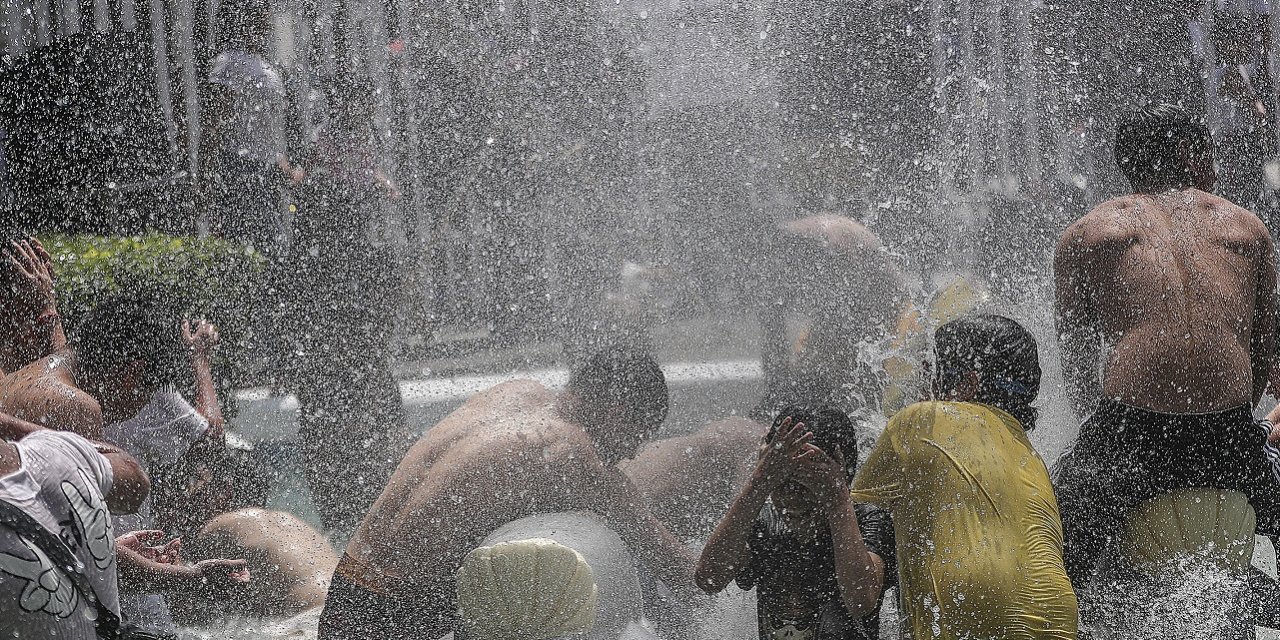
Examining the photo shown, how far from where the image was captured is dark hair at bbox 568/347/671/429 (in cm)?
315

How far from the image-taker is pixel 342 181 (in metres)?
5.25

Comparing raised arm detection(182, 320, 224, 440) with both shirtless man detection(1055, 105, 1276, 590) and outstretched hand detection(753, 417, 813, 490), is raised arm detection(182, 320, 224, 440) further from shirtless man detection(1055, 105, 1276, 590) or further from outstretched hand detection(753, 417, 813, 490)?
shirtless man detection(1055, 105, 1276, 590)

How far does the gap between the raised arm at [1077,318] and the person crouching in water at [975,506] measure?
1.91ft

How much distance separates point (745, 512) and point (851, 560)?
0.25 m

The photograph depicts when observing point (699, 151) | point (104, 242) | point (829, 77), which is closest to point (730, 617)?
point (699, 151)

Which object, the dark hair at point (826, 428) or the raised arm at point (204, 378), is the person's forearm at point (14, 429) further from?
the dark hair at point (826, 428)

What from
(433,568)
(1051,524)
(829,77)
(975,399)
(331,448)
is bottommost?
(331,448)

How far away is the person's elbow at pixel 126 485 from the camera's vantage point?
2941mm

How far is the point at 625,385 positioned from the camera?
3.19 meters

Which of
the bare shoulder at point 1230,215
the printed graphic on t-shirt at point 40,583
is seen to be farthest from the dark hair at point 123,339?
the bare shoulder at point 1230,215

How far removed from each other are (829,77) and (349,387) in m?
3.65

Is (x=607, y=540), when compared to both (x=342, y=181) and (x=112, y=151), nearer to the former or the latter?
(x=342, y=181)

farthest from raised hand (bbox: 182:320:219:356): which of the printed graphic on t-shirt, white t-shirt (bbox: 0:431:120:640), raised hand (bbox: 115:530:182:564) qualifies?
the printed graphic on t-shirt

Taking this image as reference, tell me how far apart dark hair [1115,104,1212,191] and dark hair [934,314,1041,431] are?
0.86 meters
